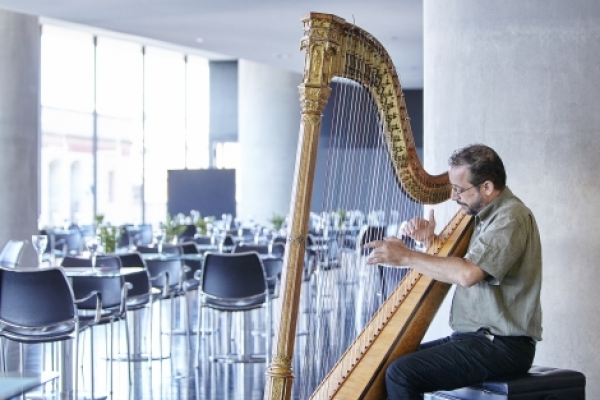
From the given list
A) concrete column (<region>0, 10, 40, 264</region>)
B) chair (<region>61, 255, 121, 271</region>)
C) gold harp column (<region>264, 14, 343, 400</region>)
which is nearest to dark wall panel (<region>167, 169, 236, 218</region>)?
concrete column (<region>0, 10, 40, 264</region>)

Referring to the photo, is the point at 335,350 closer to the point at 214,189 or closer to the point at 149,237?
the point at 149,237

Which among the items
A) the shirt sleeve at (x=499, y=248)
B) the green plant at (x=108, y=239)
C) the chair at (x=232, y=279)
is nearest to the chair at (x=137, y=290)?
the chair at (x=232, y=279)

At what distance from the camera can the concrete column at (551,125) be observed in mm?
4320

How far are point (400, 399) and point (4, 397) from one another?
1167mm

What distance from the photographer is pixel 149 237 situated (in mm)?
10977

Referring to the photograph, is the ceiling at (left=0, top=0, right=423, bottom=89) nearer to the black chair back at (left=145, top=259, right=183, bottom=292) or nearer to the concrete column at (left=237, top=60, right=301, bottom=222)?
the black chair back at (left=145, top=259, right=183, bottom=292)

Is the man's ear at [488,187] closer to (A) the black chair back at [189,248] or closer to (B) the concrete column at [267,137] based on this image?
(A) the black chair back at [189,248]

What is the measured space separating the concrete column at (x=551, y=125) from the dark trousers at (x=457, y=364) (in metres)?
1.32

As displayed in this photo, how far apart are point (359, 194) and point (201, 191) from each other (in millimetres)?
10512

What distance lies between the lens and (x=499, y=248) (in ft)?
9.78

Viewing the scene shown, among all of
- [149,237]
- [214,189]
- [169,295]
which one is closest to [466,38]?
[169,295]

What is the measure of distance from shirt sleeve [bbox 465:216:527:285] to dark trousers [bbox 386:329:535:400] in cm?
21

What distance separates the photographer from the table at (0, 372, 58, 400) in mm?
2715

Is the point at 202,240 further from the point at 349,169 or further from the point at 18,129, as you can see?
the point at 349,169
